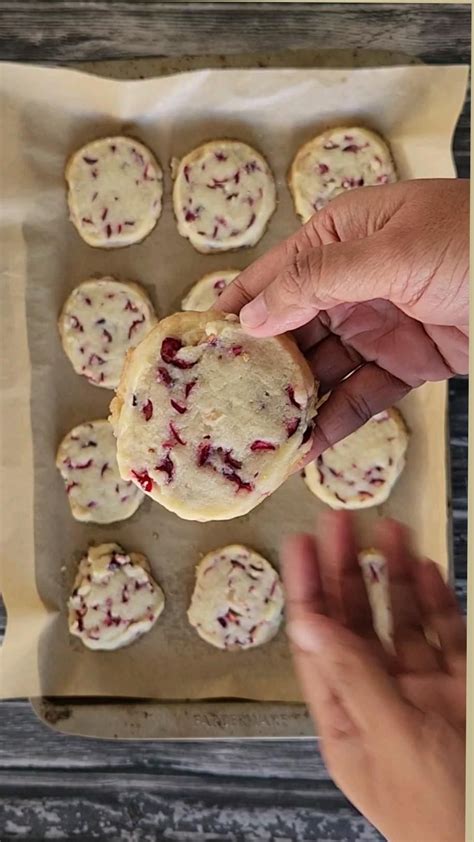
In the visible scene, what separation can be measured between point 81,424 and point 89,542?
1.38 ft

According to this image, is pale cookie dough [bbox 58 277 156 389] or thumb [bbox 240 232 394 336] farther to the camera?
pale cookie dough [bbox 58 277 156 389]

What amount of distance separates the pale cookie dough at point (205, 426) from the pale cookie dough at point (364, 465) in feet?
2.13

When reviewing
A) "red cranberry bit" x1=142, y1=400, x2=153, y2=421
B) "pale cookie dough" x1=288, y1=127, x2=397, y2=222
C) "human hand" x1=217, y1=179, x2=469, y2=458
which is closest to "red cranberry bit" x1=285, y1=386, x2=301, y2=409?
"human hand" x1=217, y1=179, x2=469, y2=458

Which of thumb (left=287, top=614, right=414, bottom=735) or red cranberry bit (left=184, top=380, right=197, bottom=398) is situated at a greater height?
red cranberry bit (left=184, top=380, right=197, bottom=398)

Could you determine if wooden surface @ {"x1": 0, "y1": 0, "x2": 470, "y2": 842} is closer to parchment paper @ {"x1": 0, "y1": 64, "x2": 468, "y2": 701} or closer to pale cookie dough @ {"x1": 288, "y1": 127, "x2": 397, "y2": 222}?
parchment paper @ {"x1": 0, "y1": 64, "x2": 468, "y2": 701}

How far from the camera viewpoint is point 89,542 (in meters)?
2.66

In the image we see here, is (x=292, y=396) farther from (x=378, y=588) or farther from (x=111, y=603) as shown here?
(x=111, y=603)

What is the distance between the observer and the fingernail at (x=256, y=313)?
1.89 m

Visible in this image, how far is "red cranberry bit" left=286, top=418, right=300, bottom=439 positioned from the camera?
6.54 ft

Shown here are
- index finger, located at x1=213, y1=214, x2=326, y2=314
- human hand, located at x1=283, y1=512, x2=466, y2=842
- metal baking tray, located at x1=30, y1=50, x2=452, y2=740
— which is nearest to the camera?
human hand, located at x1=283, y1=512, x2=466, y2=842

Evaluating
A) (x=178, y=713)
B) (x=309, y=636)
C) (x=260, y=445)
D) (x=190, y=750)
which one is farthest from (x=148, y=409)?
(x=190, y=750)

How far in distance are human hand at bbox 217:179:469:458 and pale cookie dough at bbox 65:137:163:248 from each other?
0.63m

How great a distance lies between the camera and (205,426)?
6.44ft

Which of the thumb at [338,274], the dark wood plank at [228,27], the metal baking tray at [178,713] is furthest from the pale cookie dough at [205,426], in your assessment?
the dark wood plank at [228,27]
